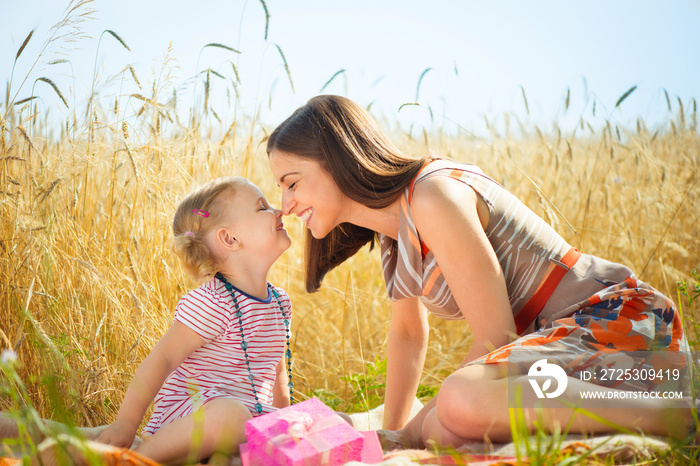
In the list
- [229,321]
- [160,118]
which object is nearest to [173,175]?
[160,118]

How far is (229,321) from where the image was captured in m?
1.69

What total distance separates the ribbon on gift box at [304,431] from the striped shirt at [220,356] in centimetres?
37

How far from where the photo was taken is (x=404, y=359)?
210 centimetres

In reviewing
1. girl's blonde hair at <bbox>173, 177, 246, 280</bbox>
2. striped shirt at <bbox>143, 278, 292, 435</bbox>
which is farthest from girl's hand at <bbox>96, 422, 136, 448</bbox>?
girl's blonde hair at <bbox>173, 177, 246, 280</bbox>

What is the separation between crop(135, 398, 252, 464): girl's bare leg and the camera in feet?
4.68

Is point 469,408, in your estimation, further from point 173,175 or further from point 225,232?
point 173,175

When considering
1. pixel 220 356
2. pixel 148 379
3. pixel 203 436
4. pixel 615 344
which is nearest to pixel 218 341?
pixel 220 356

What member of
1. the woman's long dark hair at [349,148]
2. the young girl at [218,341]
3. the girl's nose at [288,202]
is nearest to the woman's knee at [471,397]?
the young girl at [218,341]

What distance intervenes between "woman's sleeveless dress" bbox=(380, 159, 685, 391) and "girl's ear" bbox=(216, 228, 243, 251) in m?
0.53

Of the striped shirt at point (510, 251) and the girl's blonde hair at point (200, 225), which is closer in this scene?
the striped shirt at point (510, 251)

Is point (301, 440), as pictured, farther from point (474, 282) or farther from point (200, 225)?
point (200, 225)

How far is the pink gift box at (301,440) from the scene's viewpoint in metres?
1.22

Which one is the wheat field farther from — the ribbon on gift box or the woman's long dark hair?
the ribbon on gift box

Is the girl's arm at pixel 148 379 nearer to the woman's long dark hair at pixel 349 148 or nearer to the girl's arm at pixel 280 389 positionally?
the girl's arm at pixel 280 389
